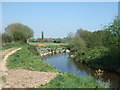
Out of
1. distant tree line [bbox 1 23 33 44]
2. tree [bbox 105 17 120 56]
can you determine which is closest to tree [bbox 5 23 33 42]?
distant tree line [bbox 1 23 33 44]

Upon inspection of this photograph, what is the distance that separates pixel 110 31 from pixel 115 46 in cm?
267

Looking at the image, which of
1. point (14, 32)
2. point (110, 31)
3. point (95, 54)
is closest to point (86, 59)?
point (95, 54)

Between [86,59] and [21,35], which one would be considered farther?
[21,35]

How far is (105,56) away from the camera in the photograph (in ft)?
136

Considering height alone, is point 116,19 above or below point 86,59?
above

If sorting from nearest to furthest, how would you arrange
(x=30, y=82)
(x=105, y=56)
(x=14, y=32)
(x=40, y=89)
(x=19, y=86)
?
(x=40, y=89)
(x=19, y=86)
(x=30, y=82)
(x=105, y=56)
(x=14, y=32)

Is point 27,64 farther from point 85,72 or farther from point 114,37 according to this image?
point 114,37

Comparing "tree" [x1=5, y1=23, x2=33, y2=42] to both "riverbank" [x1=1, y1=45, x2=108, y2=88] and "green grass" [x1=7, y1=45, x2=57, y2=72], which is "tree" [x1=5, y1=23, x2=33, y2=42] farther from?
"riverbank" [x1=1, y1=45, x2=108, y2=88]

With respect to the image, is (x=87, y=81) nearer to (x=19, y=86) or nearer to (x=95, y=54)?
(x=19, y=86)

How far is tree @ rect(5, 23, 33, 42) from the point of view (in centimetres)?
7144

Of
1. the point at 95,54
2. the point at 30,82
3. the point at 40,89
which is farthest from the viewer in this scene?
the point at 95,54

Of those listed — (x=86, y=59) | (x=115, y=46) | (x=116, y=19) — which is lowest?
(x=86, y=59)

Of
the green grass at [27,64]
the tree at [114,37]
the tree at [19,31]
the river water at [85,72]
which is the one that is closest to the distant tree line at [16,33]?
the tree at [19,31]

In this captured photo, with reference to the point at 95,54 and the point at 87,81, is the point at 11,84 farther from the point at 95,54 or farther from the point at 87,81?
the point at 95,54
